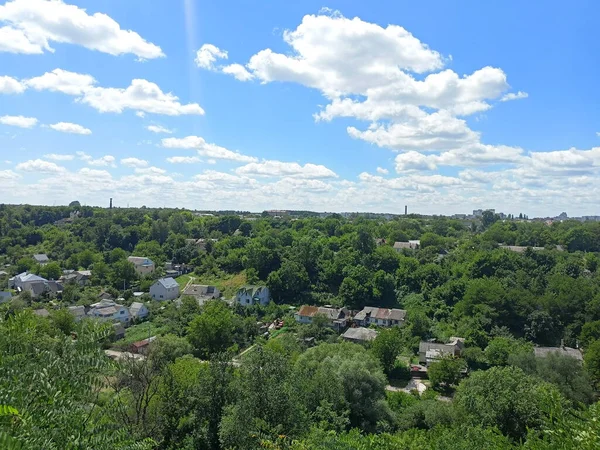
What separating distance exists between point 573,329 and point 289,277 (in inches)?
879

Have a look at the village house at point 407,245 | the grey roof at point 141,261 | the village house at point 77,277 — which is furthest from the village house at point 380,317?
the village house at point 77,277

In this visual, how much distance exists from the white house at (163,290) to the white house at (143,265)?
6.74 m

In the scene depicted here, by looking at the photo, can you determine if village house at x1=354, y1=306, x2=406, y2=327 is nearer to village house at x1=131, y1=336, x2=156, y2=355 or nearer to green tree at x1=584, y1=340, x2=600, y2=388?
green tree at x1=584, y1=340, x2=600, y2=388

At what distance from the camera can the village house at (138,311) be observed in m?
32.7

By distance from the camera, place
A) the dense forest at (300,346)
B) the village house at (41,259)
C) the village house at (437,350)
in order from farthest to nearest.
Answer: the village house at (41,259) → the village house at (437,350) → the dense forest at (300,346)

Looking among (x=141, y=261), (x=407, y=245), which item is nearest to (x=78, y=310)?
(x=141, y=261)

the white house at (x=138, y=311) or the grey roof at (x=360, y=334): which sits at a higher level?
the grey roof at (x=360, y=334)

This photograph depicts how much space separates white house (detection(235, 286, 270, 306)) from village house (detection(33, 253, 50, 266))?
85.0ft

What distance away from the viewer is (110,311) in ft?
102

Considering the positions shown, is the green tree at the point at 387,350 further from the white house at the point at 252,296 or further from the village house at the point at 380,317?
the white house at the point at 252,296

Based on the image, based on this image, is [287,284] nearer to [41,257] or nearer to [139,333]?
[139,333]

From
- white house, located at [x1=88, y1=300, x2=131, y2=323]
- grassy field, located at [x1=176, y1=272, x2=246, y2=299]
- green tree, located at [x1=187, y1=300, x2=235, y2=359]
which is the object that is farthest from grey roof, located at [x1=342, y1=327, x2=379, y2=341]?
white house, located at [x1=88, y1=300, x2=131, y2=323]

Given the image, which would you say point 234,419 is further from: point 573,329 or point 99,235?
point 99,235

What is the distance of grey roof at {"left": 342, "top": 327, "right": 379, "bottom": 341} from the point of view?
27580 millimetres
